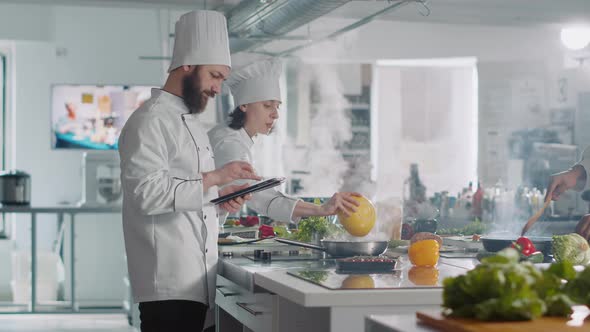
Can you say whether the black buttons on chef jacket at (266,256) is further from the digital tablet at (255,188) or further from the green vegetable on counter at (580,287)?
the green vegetable on counter at (580,287)

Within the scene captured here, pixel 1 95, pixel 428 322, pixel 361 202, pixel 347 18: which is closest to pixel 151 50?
pixel 1 95

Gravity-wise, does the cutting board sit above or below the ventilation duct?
below

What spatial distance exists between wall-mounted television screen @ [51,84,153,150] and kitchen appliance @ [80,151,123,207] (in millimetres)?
796

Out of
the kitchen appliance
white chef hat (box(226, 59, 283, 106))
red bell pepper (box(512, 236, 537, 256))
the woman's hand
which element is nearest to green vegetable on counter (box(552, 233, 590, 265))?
red bell pepper (box(512, 236, 537, 256))

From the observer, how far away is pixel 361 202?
10.3 ft

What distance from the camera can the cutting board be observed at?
138 cm

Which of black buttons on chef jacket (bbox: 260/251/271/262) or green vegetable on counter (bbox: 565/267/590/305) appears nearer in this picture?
green vegetable on counter (bbox: 565/267/590/305)

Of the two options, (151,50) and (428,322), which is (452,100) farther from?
(428,322)

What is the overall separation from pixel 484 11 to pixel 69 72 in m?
4.11

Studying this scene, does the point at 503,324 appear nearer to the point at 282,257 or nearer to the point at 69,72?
the point at 282,257

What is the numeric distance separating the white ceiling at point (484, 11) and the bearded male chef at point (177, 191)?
440cm

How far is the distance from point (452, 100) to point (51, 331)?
16.9ft

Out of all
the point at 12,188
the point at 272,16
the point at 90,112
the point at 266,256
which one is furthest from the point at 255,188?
the point at 90,112

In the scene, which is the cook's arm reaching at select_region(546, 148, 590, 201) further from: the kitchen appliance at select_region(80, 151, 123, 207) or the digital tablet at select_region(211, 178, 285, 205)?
the kitchen appliance at select_region(80, 151, 123, 207)
